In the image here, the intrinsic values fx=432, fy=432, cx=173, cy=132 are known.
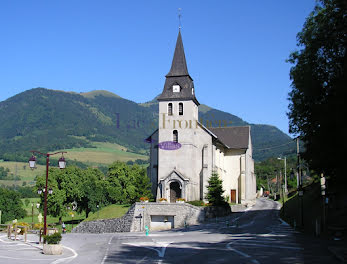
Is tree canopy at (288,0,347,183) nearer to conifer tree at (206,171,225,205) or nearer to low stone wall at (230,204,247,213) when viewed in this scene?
conifer tree at (206,171,225,205)

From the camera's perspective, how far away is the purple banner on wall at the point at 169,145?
5734 cm

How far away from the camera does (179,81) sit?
188 feet

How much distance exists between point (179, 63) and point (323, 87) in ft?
94.7

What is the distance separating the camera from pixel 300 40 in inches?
1366

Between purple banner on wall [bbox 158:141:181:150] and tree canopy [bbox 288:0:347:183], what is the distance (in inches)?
918

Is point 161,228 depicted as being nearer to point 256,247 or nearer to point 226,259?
point 256,247

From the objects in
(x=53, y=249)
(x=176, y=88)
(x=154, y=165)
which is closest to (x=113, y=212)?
(x=154, y=165)

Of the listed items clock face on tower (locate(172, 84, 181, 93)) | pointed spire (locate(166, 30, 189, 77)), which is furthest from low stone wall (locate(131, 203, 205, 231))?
pointed spire (locate(166, 30, 189, 77))

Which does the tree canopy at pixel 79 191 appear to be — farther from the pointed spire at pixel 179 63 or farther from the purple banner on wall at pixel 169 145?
the pointed spire at pixel 179 63

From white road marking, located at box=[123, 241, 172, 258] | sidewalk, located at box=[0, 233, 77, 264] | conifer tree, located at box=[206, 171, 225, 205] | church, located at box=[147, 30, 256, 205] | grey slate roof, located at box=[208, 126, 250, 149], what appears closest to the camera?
sidewalk, located at box=[0, 233, 77, 264]

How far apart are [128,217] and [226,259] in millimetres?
31241

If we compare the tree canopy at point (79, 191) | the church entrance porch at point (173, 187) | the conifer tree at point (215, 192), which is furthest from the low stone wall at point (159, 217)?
the tree canopy at point (79, 191)

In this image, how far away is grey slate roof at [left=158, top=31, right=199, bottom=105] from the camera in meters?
57.0

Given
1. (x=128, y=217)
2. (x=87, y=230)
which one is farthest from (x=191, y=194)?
(x=87, y=230)
